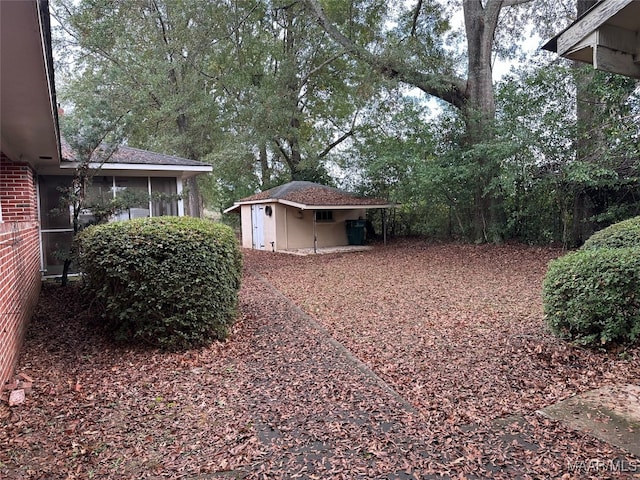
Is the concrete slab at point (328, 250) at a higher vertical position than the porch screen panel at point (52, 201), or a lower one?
lower

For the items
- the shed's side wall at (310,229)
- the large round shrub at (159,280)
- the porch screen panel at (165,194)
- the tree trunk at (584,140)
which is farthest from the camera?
the shed's side wall at (310,229)

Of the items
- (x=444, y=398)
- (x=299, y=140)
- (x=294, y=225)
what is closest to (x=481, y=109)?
(x=294, y=225)

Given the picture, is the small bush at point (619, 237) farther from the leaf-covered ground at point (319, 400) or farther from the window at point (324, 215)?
the window at point (324, 215)

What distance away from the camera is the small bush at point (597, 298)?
367 cm

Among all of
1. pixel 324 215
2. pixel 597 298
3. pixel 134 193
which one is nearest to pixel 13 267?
pixel 134 193

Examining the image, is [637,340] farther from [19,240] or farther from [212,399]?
[19,240]

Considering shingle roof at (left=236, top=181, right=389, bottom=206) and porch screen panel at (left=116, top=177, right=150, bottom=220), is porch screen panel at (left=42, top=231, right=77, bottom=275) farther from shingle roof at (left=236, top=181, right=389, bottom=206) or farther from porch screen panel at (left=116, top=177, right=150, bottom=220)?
shingle roof at (left=236, top=181, right=389, bottom=206)

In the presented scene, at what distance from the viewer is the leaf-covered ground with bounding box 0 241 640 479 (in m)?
2.35

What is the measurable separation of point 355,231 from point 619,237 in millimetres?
11928

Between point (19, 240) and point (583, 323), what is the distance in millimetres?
6411

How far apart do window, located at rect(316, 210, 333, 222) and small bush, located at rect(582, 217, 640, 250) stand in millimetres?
11512

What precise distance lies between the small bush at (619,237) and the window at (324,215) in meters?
11.5

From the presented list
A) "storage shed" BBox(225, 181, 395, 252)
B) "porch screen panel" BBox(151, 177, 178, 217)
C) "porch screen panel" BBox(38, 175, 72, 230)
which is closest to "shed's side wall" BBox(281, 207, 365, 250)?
"storage shed" BBox(225, 181, 395, 252)

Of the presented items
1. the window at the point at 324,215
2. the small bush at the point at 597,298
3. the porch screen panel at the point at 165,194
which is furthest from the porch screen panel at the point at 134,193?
the small bush at the point at 597,298
